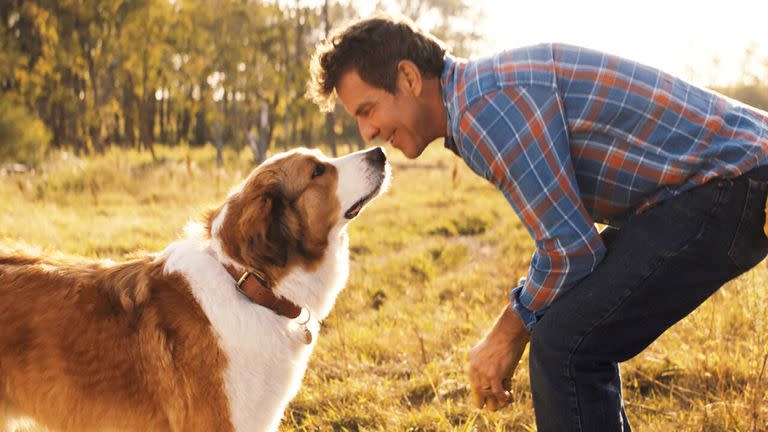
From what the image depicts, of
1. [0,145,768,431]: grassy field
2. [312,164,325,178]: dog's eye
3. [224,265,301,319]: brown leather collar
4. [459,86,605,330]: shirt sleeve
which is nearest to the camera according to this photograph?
[459,86,605,330]: shirt sleeve

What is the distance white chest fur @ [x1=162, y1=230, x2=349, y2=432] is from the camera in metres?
2.68

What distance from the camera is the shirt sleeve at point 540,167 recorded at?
2.02 m

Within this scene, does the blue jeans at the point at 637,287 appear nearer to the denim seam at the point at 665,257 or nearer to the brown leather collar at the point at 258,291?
the denim seam at the point at 665,257

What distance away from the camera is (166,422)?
2701mm

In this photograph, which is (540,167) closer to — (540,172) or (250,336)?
(540,172)

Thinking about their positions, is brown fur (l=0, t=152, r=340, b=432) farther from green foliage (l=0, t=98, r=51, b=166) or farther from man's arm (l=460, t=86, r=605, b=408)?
green foliage (l=0, t=98, r=51, b=166)

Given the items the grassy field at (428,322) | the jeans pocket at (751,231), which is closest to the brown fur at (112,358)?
the grassy field at (428,322)

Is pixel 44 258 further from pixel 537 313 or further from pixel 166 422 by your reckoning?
pixel 537 313

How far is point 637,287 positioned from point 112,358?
2.10m

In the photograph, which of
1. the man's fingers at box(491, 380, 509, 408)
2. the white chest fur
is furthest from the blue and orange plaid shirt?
the white chest fur

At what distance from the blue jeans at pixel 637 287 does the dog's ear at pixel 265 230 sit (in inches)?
49.3

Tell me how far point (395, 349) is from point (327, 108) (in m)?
2.20

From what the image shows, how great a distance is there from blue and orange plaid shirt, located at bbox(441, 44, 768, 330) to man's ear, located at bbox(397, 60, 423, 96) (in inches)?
5.9

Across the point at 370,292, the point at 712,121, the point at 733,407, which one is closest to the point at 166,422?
the point at 712,121
